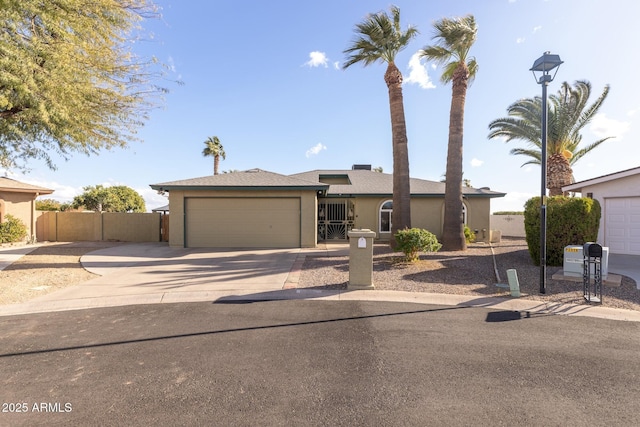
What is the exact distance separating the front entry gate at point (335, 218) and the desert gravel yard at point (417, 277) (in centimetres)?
670

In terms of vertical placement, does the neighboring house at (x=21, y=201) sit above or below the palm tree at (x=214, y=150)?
below

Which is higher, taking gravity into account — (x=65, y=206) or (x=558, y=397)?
(x=65, y=206)

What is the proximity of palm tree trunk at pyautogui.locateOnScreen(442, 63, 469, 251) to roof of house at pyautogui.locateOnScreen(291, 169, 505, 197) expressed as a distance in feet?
13.1

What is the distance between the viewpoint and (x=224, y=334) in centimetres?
486

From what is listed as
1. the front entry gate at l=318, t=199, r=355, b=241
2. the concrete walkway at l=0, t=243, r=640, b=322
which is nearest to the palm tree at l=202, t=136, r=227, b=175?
the front entry gate at l=318, t=199, r=355, b=241

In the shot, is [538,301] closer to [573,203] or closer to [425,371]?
[425,371]

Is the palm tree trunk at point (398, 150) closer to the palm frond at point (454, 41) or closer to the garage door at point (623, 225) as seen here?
the palm frond at point (454, 41)

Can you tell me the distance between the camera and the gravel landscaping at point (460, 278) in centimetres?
699

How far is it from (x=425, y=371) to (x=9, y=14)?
11815mm

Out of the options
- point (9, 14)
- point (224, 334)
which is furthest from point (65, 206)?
point (224, 334)

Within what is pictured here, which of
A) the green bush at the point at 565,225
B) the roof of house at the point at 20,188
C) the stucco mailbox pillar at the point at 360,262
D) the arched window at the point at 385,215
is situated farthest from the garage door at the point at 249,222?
the roof of house at the point at 20,188

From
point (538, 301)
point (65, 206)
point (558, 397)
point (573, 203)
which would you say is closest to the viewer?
point (558, 397)

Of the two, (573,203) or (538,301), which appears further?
(573,203)

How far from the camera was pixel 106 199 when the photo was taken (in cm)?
3753
